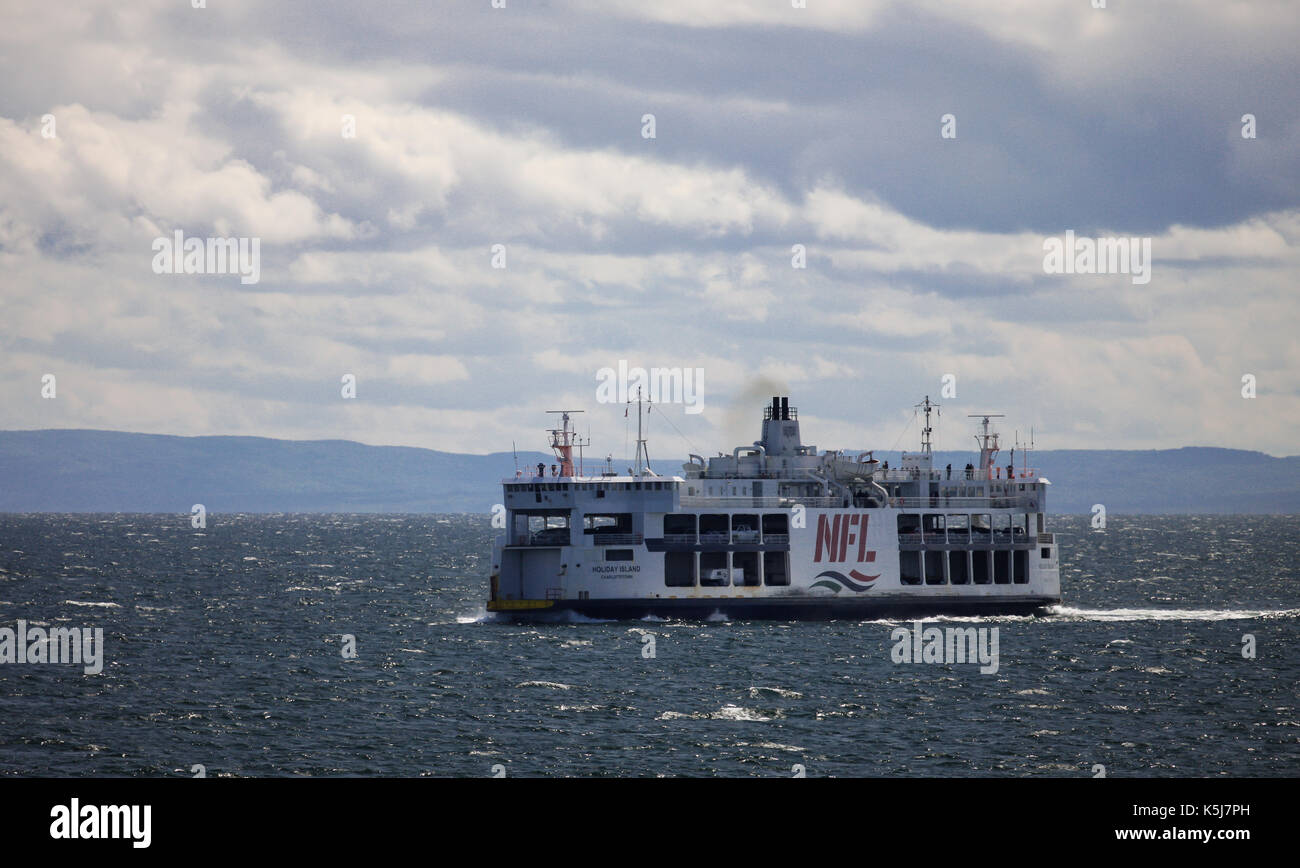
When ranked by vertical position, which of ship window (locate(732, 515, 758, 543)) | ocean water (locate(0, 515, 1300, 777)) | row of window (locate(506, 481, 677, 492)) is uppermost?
row of window (locate(506, 481, 677, 492))

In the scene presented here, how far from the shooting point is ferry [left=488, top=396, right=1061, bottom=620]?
62.3 meters

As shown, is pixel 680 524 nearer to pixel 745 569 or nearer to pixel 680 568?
pixel 680 568

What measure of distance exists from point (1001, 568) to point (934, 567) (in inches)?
123

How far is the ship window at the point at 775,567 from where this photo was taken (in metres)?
64.6

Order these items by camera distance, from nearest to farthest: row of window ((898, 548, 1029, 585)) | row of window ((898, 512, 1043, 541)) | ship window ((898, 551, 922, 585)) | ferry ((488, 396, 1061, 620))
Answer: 1. ferry ((488, 396, 1061, 620))
2. ship window ((898, 551, 922, 585))
3. row of window ((898, 548, 1029, 585))
4. row of window ((898, 512, 1043, 541))

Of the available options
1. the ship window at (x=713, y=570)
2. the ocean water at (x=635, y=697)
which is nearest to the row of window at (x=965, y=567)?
the ocean water at (x=635, y=697)

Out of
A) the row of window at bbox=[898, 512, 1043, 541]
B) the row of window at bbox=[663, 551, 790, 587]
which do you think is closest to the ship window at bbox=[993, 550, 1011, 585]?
the row of window at bbox=[898, 512, 1043, 541]

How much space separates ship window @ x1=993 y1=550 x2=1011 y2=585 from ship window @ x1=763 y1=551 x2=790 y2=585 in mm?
10435

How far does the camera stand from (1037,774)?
35.3 m

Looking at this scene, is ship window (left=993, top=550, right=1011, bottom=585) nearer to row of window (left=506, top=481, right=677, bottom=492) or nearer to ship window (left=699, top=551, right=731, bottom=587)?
ship window (left=699, top=551, right=731, bottom=587)

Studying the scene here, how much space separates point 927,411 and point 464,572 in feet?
175

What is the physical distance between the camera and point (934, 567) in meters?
67.9

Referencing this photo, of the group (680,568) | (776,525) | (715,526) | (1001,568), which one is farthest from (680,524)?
(1001,568)
